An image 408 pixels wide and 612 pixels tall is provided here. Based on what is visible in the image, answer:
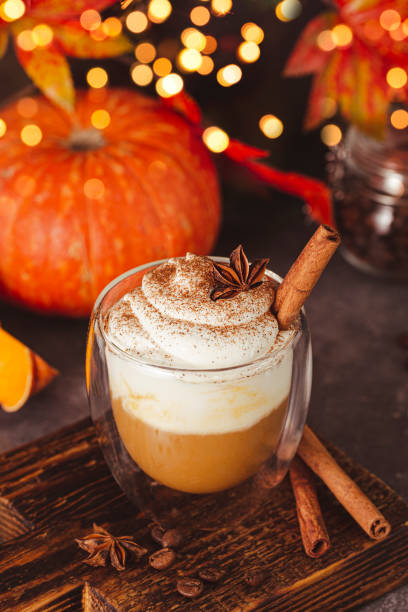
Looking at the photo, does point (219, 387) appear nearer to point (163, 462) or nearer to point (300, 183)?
point (163, 462)

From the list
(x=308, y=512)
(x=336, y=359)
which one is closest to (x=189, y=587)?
(x=308, y=512)

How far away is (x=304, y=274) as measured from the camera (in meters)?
1.00

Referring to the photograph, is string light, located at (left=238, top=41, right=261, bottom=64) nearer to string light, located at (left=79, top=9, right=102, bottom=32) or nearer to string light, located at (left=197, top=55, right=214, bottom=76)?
string light, located at (left=197, top=55, right=214, bottom=76)

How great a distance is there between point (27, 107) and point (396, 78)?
976 millimetres

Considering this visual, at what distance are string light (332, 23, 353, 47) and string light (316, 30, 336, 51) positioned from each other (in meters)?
0.01

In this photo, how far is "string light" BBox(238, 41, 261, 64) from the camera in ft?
6.38

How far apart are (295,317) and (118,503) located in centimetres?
44

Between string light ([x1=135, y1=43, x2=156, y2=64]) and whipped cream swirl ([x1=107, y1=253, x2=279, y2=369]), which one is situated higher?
string light ([x1=135, y1=43, x2=156, y2=64])

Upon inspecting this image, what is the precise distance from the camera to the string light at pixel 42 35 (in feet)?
5.39

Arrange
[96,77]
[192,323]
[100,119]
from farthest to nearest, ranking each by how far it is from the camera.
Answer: [96,77]
[100,119]
[192,323]

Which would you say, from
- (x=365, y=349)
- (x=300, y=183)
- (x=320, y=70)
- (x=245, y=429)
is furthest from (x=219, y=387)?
(x=320, y=70)

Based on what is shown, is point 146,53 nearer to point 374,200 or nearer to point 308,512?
point 374,200

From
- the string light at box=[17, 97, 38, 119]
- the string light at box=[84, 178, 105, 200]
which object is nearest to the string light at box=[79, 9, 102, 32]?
the string light at box=[17, 97, 38, 119]

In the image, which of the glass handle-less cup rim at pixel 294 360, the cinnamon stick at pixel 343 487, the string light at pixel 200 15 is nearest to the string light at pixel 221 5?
the string light at pixel 200 15
